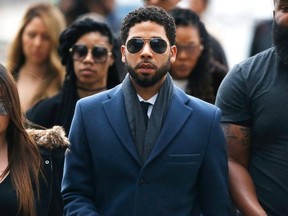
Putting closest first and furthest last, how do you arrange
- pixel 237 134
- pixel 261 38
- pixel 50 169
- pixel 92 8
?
pixel 50 169 < pixel 237 134 < pixel 261 38 < pixel 92 8

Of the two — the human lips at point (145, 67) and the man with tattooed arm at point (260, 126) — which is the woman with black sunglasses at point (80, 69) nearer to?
the man with tattooed arm at point (260, 126)

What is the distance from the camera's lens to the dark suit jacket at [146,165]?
22.4 feet

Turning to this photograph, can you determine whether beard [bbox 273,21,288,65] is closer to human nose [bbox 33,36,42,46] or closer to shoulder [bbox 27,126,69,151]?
shoulder [bbox 27,126,69,151]

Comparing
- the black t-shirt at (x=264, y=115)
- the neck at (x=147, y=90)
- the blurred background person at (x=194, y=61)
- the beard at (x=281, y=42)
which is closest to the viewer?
the neck at (x=147, y=90)

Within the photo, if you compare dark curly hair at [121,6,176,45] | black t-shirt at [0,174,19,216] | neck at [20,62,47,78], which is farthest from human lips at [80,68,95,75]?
black t-shirt at [0,174,19,216]

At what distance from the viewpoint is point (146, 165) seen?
680 cm

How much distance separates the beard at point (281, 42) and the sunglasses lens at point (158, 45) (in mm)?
780

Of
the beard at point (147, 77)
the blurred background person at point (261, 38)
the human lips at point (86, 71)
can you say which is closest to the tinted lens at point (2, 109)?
the beard at point (147, 77)

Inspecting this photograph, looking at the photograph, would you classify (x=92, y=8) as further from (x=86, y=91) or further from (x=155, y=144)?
(x=155, y=144)

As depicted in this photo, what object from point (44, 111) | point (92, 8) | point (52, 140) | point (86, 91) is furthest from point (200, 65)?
point (92, 8)

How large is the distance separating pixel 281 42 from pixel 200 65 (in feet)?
7.76

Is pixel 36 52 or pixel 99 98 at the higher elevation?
pixel 99 98

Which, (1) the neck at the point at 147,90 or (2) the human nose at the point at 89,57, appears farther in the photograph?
(2) the human nose at the point at 89,57

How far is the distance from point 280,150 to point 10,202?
1692 mm
